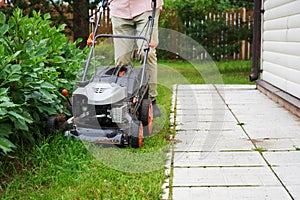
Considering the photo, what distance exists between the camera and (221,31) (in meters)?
10.3

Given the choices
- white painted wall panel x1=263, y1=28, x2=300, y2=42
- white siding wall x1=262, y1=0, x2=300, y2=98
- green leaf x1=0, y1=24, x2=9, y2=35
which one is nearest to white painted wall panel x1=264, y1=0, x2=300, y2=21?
white siding wall x1=262, y1=0, x2=300, y2=98

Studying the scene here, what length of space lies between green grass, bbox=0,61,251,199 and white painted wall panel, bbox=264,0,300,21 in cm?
221

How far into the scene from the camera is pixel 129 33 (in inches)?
182

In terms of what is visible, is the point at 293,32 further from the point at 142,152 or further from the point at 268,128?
the point at 142,152

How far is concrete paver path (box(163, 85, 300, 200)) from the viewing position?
112 inches

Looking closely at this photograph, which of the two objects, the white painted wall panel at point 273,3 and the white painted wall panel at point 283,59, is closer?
the white painted wall panel at point 283,59

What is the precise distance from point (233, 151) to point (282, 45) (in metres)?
2.58

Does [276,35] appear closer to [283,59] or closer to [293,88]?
[283,59]

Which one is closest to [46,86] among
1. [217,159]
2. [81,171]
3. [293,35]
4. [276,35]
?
[81,171]

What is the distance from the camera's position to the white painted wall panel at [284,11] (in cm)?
527

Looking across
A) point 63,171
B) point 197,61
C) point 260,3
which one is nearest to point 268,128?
point 63,171

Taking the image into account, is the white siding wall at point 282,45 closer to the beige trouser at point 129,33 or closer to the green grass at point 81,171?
the beige trouser at point 129,33

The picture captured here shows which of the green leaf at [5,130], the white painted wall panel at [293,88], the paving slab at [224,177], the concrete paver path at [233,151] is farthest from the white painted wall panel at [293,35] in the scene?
the green leaf at [5,130]

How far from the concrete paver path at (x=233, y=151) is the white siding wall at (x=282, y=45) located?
33 cm
